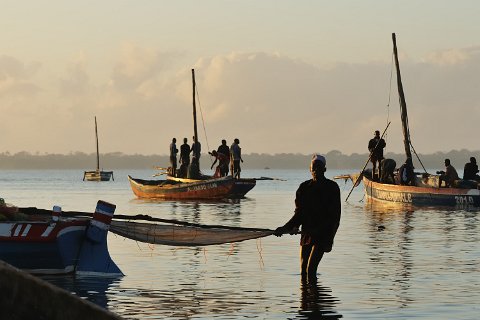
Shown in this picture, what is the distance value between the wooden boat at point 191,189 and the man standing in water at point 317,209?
4198 cm

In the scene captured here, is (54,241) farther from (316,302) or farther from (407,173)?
(407,173)


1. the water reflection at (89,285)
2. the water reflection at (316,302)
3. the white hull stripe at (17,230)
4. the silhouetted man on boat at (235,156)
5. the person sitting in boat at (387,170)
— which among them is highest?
the silhouetted man on boat at (235,156)

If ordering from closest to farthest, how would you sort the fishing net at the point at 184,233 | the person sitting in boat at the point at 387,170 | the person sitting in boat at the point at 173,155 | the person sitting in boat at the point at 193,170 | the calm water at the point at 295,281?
the calm water at the point at 295,281
the fishing net at the point at 184,233
the person sitting in boat at the point at 387,170
the person sitting in boat at the point at 193,170
the person sitting in boat at the point at 173,155

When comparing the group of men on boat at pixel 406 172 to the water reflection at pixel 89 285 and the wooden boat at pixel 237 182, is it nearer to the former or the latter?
the wooden boat at pixel 237 182

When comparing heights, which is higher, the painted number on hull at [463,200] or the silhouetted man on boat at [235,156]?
the silhouetted man on boat at [235,156]

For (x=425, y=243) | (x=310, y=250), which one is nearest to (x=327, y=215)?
(x=310, y=250)

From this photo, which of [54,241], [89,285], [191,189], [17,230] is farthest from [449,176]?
[89,285]

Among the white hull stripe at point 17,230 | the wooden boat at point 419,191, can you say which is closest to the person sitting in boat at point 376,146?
the wooden boat at point 419,191

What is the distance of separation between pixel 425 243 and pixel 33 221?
13.1 m

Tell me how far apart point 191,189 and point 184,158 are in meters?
1.61

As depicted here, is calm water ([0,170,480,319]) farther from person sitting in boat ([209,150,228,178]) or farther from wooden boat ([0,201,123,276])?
person sitting in boat ([209,150,228,178])

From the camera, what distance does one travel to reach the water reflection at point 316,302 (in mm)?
15258

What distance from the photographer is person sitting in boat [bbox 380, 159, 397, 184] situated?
52.1 meters

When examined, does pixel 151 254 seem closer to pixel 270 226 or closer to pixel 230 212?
pixel 270 226
